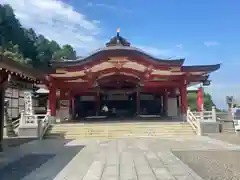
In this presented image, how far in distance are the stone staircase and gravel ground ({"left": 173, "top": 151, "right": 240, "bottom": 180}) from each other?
623cm

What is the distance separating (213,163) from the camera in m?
7.60

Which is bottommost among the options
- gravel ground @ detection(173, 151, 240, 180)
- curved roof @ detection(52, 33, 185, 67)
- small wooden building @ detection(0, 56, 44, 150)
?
gravel ground @ detection(173, 151, 240, 180)

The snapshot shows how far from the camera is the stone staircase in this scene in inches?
613

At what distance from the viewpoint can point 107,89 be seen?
84.7 feet

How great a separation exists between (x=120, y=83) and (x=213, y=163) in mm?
17476

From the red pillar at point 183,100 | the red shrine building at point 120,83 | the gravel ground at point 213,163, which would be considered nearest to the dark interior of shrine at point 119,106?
the red shrine building at point 120,83

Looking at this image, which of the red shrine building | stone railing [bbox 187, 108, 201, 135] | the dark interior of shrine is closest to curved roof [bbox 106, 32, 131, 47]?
the red shrine building

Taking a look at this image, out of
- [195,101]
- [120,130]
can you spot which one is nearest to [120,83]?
[120,130]

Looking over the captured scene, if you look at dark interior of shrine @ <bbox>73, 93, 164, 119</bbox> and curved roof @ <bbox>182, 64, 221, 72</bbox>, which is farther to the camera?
dark interior of shrine @ <bbox>73, 93, 164, 119</bbox>

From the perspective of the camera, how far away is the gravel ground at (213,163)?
621cm

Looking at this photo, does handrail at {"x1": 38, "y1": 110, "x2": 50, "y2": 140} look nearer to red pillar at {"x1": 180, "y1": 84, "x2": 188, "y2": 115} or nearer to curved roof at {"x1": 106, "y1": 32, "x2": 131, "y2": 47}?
curved roof at {"x1": 106, "y1": 32, "x2": 131, "y2": 47}

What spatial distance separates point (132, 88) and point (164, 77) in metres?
4.84

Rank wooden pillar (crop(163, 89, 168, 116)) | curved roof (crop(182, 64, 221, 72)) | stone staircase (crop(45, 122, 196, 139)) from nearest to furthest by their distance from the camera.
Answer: stone staircase (crop(45, 122, 196, 139))
curved roof (crop(182, 64, 221, 72))
wooden pillar (crop(163, 89, 168, 116))

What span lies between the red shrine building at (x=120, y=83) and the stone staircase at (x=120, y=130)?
3264 mm
